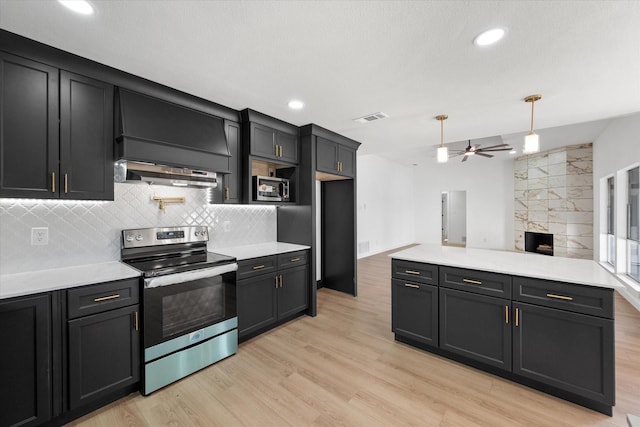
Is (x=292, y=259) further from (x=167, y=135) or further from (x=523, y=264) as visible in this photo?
(x=523, y=264)

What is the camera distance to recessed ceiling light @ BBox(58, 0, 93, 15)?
1.50m

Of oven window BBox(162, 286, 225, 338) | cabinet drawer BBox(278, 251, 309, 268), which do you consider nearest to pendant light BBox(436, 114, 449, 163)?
cabinet drawer BBox(278, 251, 309, 268)

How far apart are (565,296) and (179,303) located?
3.00 metres

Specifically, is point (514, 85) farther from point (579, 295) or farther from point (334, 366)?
point (334, 366)

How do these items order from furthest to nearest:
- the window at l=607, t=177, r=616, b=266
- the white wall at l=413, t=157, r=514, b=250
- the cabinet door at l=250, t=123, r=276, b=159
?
the white wall at l=413, t=157, r=514, b=250 < the window at l=607, t=177, r=616, b=266 < the cabinet door at l=250, t=123, r=276, b=159

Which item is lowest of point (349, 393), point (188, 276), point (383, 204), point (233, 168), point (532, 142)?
point (349, 393)

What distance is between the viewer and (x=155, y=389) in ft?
7.15

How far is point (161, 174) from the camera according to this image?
2461 mm

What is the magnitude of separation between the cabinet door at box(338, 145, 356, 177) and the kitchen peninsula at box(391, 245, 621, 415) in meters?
1.84

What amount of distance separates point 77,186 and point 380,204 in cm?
715

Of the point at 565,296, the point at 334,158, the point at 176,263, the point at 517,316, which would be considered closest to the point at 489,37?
the point at 565,296

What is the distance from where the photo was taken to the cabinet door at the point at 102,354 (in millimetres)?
1852

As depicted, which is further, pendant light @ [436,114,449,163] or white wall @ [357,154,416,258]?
white wall @ [357,154,416,258]

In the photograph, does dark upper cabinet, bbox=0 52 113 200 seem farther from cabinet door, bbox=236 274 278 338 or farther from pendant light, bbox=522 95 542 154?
pendant light, bbox=522 95 542 154
